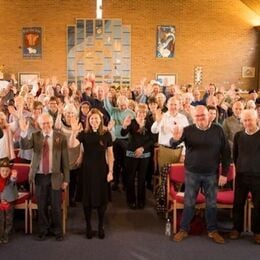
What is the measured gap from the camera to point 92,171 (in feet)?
18.1

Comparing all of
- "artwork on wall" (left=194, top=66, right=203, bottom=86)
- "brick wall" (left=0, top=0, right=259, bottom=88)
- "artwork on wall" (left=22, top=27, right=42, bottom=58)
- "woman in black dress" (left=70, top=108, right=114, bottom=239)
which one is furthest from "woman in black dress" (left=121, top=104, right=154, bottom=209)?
"artwork on wall" (left=22, top=27, right=42, bottom=58)

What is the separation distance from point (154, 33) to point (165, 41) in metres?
0.49

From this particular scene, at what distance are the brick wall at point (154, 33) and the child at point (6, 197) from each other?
10871 mm

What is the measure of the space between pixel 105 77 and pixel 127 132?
9.59m

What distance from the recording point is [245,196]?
18.2 feet

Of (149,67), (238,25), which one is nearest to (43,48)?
(149,67)

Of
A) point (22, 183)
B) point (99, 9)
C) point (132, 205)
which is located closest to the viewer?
point (22, 183)

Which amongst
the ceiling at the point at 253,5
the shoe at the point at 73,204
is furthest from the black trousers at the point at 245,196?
the ceiling at the point at 253,5

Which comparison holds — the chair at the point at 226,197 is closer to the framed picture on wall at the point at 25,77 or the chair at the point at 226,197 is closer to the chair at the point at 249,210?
the chair at the point at 249,210

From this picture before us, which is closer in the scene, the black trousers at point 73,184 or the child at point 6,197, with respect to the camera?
the child at point 6,197

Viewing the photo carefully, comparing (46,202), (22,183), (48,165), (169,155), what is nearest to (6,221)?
(46,202)

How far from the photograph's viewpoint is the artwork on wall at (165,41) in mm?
A: 16141

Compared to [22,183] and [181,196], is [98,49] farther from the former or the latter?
[181,196]

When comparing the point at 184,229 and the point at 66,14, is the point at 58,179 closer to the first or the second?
the point at 184,229
